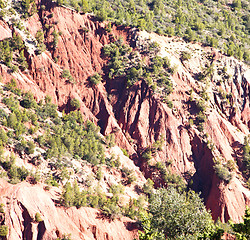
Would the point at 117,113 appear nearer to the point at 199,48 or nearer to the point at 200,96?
the point at 200,96

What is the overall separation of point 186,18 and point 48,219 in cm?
6920

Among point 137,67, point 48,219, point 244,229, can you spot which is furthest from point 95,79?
point 244,229

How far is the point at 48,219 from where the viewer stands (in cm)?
3562

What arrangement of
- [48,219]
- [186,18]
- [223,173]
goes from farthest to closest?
[186,18]
[223,173]
[48,219]

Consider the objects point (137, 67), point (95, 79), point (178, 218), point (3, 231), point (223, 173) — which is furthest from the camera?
point (137, 67)

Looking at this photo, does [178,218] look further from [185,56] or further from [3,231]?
[185,56]

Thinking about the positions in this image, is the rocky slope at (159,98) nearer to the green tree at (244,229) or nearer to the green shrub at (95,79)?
the green shrub at (95,79)

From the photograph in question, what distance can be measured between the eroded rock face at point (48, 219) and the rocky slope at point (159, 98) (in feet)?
59.9

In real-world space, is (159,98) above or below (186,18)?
below

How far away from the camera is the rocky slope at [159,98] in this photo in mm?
56625

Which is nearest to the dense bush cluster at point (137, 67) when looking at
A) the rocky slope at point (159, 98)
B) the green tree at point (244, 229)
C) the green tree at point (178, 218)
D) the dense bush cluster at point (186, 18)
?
the rocky slope at point (159, 98)

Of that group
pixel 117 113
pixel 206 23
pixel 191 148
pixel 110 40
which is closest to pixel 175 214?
pixel 191 148

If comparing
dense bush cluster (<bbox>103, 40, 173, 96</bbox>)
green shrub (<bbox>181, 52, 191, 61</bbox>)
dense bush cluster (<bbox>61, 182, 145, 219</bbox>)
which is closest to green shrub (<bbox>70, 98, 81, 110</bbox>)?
dense bush cluster (<bbox>103, 40, 173, 96</bbox>)

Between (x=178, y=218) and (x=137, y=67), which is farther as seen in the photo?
(x=137, y=67)
